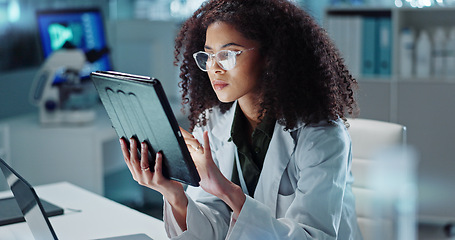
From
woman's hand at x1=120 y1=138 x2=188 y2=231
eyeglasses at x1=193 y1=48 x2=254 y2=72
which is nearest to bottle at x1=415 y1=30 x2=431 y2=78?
eyeglasses at x1=193 y1=48 x2=254 y2=72

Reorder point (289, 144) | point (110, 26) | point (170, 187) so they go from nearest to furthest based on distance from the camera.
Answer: point (170, 187)
point (289, 144)
point (110, 26)

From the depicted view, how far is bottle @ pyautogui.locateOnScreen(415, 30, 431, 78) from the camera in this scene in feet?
10.7

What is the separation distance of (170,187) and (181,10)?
285 centimetres

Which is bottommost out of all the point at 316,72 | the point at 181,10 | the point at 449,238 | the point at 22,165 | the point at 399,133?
the point at 449,238

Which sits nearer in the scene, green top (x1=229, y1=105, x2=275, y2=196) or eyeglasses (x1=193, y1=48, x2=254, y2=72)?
eyeglasses (x1=193, y1=48, x2=254, y2=72)

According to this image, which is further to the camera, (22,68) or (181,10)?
(181,10)

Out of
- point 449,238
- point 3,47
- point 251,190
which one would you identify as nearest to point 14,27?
point 3,47

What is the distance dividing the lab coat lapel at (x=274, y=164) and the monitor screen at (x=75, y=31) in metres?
1.93

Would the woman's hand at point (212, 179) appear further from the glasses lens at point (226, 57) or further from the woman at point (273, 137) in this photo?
the glasses lens at point (226, 57)

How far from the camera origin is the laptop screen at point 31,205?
108 cm

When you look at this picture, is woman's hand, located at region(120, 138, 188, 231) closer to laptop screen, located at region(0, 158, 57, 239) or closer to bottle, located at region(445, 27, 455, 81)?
laptop screen, located at region(0, 158, 57, 239)

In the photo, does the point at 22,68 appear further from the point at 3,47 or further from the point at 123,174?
the point at 123,174

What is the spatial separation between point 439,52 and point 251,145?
7.11 ft

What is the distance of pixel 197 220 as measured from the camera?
1288 mm
